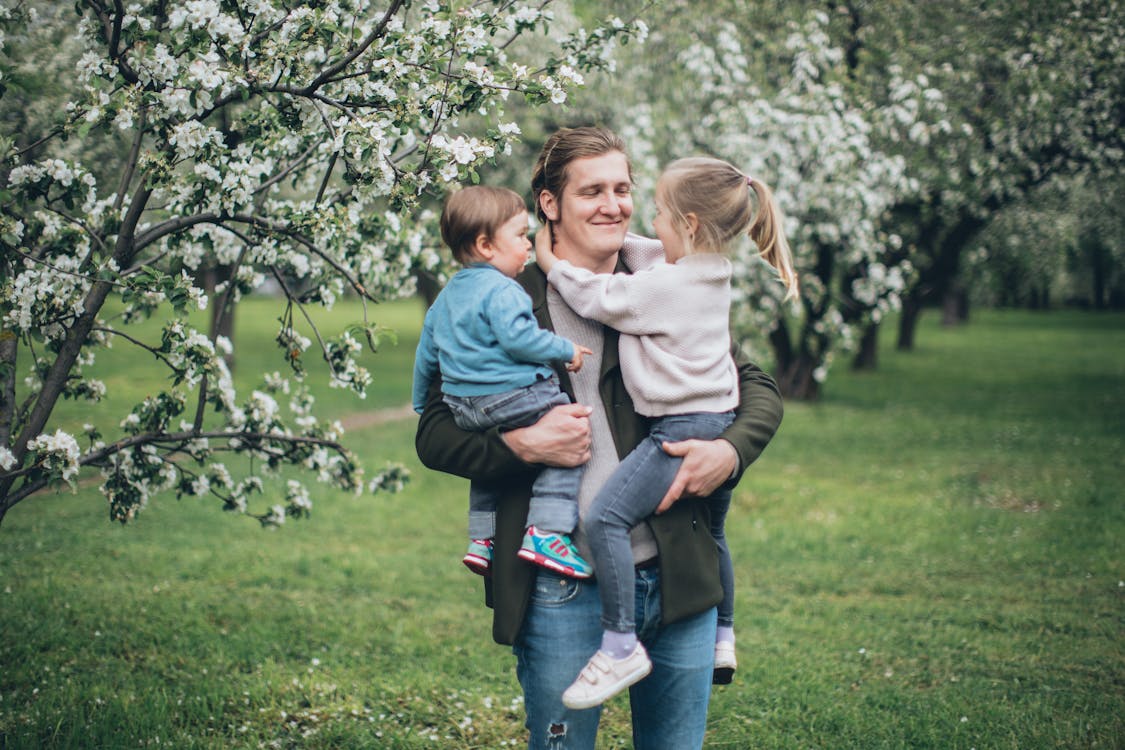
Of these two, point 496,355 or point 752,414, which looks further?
point 752,414

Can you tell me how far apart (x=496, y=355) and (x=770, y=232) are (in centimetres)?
95

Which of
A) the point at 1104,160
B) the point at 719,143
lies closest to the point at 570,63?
the point at 719,143

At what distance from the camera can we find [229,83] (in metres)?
3.79

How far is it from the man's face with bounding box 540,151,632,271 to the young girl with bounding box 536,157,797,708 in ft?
0.31

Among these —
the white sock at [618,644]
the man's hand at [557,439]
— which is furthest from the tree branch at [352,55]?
the white sock at [618,644]

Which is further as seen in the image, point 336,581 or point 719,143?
point 719,143

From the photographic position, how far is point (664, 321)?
2900 millimetres

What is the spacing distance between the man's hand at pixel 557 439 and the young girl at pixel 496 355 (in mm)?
59

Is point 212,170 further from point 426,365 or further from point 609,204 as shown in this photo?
point 609,204

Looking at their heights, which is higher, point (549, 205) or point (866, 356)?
point (549, 205)

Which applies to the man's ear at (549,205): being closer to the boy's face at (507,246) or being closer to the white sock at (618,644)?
the boy's face at (507,246)

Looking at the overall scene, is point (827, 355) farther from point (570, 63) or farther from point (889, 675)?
point (570, 63)

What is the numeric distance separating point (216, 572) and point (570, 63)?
520 centimetres

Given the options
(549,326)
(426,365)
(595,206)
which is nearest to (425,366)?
(426,365)
